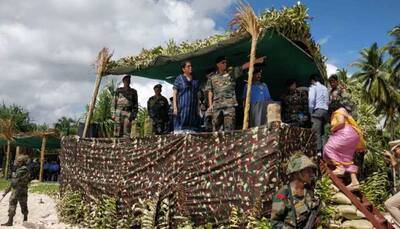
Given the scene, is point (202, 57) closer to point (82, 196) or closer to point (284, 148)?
point (284, 148)

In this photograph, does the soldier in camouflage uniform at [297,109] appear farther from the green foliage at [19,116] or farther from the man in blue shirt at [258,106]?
the green foliage at [19,116]

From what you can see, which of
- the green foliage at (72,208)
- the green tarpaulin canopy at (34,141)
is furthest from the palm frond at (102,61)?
the green tarpaulin canopy at (34,141)

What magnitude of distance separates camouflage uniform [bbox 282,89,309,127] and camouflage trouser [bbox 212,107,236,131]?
4.58 ft

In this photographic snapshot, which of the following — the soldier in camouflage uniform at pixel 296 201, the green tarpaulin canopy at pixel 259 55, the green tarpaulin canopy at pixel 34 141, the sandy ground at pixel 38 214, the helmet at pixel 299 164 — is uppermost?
the green tarpaulin canopy at pixel 259 55

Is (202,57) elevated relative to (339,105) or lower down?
elevated

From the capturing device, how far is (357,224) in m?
5.74

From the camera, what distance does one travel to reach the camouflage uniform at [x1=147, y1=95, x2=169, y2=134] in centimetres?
957

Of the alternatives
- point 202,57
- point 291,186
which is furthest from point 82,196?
point 291,186

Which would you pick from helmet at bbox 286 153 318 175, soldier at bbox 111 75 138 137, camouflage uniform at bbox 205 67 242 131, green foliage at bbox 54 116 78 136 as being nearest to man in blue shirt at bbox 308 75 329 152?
camouflage uniform at bbox 205 67 242 131

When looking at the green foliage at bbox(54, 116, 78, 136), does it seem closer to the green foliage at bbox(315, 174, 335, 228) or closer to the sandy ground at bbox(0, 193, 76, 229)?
the sandy ground at bbox(0, 193, 76, 229)

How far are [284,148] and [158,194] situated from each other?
7.67ft

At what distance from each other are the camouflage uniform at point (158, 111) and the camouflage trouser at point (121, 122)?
A: 0.48m

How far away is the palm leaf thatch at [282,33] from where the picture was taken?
6.91 m

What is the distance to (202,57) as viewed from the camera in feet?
27.4
